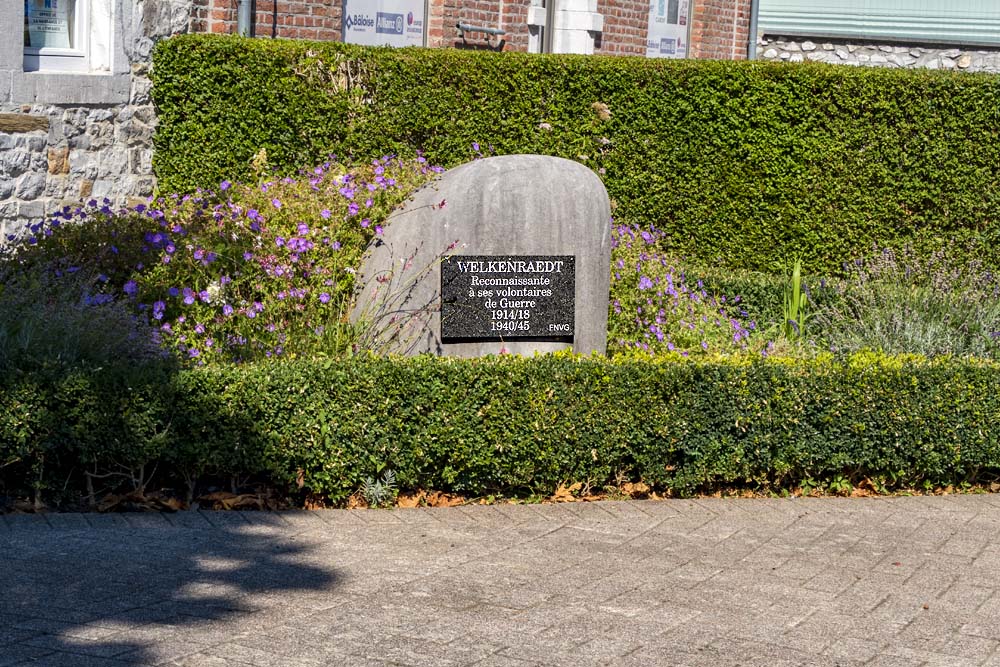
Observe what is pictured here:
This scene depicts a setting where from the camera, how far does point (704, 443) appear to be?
727 cm

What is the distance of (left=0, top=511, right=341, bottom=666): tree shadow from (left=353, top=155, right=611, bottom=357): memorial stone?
203 cm

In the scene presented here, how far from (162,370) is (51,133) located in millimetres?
4684

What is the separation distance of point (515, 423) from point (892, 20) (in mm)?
17798

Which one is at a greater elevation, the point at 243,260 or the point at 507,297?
the point at 243,260

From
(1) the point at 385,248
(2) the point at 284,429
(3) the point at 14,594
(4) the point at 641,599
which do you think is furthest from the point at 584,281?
(3) the point at 14,594

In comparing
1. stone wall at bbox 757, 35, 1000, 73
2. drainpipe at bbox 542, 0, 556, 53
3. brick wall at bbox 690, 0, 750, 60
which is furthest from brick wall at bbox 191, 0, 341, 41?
stone wall at bbox 757, 35, 1000, 73

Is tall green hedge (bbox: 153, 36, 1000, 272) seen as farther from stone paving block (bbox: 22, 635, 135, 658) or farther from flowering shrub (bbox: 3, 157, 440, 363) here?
stone paving block (bbox: 22, 635, 135, 658)

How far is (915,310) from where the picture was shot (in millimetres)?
10102

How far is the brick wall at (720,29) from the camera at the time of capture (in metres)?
19.3

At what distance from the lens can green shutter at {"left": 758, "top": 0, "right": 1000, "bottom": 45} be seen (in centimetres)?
2208

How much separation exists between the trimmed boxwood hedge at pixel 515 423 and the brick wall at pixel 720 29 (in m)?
12.2

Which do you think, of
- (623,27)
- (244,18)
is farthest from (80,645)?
(623,27)

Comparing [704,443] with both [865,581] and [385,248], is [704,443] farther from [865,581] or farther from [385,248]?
[385,248]

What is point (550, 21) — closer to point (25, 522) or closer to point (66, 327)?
point (66, 327)
